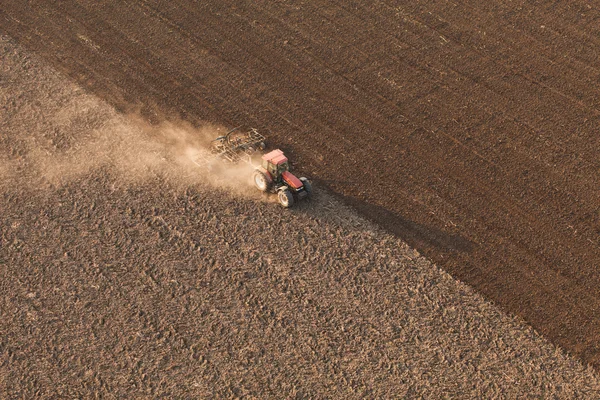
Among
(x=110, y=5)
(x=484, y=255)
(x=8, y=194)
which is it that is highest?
(x=484, y=255)

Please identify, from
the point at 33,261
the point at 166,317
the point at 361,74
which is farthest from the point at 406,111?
the point at 33,261

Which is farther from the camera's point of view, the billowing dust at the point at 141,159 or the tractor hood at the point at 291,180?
the billowing dust at the point at 141,159

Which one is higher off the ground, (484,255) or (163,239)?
(484,255)

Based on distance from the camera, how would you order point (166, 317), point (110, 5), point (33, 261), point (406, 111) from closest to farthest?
1. point (166, 317)
2. point (33, 261)
3. point (406, 111)
4. point (110, 5)

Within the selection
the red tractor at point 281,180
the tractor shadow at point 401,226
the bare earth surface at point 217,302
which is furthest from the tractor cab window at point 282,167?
the tractor shadow at point 401,226

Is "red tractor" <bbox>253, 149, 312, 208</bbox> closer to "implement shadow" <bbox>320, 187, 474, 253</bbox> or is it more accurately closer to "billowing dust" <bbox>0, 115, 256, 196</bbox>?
"billowing dust" <bbox>0, 115, 256, 196</bbox>

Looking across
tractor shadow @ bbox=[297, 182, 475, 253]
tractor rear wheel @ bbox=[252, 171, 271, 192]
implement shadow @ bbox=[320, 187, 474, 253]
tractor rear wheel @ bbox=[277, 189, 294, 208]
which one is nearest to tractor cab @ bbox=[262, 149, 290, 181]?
tractor rear wheel @ bbox=[252, 171, 271, 192]

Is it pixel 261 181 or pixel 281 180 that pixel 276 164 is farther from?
pixel 261 181

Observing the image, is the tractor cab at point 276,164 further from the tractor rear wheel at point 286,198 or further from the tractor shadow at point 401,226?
the tractor shadow at point 401,226

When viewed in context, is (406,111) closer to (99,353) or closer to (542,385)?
(542,385)
